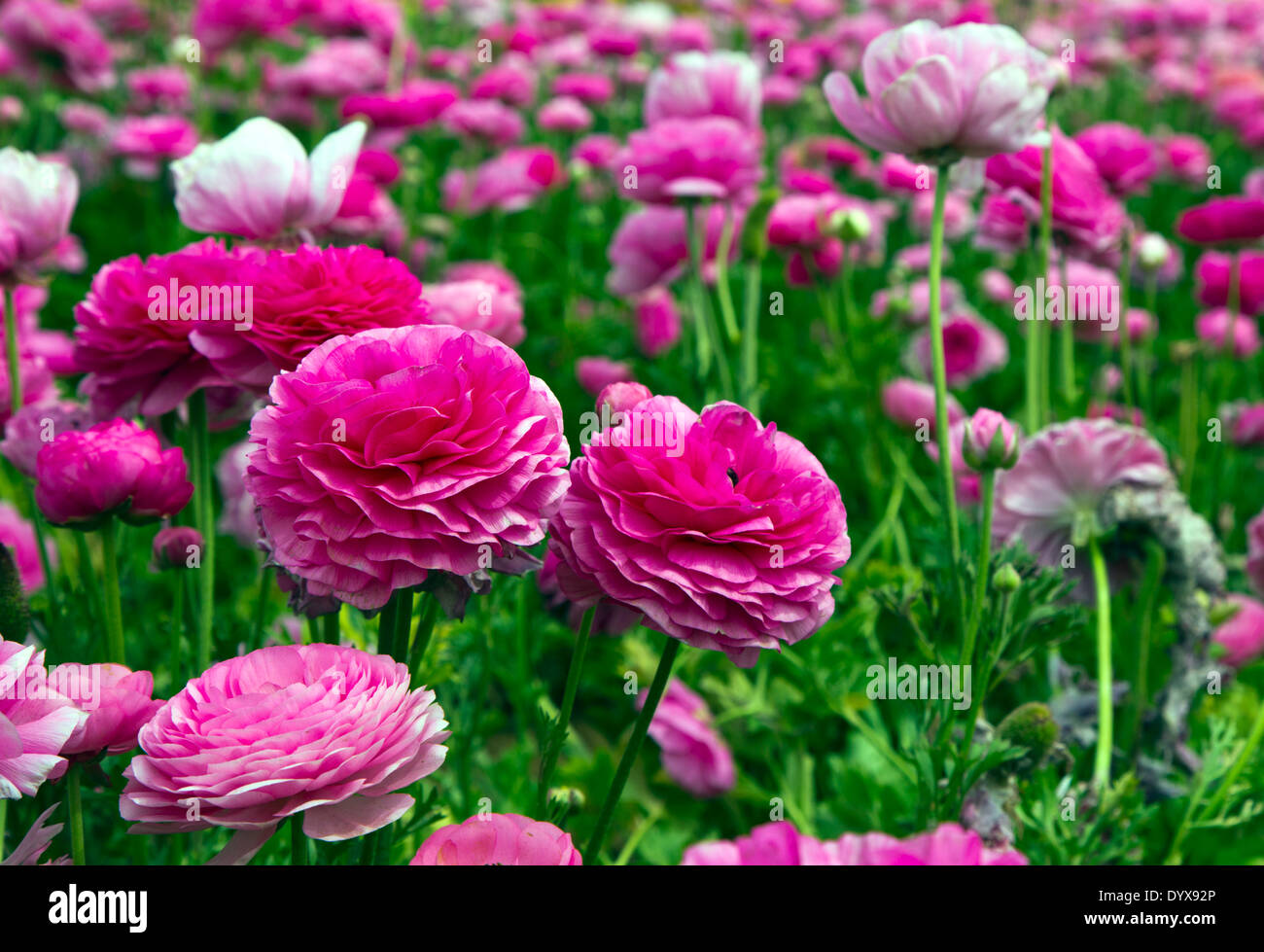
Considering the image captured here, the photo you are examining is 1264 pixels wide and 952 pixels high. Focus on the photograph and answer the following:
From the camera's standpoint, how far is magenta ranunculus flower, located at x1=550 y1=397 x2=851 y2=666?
2.05ft

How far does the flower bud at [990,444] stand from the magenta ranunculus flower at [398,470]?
1.32ft

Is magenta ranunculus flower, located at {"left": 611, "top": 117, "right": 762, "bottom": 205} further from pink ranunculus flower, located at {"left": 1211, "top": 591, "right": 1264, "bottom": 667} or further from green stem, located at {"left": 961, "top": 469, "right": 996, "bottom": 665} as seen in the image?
pink ranunculus flower, located at {"left": 1211, "top": 591, "right": 1264, "bottom": 667}

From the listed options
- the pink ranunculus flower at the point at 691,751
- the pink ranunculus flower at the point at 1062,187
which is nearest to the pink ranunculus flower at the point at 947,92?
the pink ranunculus flower at the point at 1062,187

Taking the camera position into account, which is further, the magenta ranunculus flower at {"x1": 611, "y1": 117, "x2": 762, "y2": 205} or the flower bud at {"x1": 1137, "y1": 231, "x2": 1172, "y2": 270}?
the flower bud at {"x1": 1137, "y1": 231, "x2": 1172, "y2": 270}

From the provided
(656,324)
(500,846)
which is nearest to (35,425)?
(500,846)

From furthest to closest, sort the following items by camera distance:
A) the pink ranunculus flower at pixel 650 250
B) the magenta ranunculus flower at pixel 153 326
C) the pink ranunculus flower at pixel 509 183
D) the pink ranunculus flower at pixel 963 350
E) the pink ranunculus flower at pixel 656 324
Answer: the pink ranunculus flower at pixel 509 183 < the pink ranunculus flower at pixel 656 324 < the pink ranunculus flower at pixel 963 350 < the pink ranunculus flower at pixel 650 250 < the magenta ranunculus flower at pixel 153 326

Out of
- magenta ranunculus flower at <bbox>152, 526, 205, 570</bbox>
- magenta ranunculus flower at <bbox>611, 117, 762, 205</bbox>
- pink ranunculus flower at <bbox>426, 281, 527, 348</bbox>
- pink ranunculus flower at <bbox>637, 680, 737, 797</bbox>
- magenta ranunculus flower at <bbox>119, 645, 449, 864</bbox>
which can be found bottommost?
pink ranunculus flower at <bbox>637, 680, 737, 797</bbox>

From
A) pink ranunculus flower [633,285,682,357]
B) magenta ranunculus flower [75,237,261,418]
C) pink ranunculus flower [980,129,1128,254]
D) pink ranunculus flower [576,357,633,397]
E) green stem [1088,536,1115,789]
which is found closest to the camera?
magenta ranunculus flower [75,237,261,418]

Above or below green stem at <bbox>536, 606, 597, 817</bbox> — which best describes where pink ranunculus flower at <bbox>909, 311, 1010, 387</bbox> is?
above

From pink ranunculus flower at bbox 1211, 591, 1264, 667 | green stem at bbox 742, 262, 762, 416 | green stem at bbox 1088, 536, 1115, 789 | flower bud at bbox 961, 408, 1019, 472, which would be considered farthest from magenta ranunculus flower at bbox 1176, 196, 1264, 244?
flower bud at bbox 961, 408, 1019, 472

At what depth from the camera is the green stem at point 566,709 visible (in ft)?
2.33

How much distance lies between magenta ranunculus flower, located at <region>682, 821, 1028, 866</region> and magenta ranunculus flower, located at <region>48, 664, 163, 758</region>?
0.32 m

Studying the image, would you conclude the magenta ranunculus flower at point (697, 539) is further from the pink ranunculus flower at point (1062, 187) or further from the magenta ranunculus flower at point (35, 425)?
the pink ranunculus flower at point (1062, 187)
